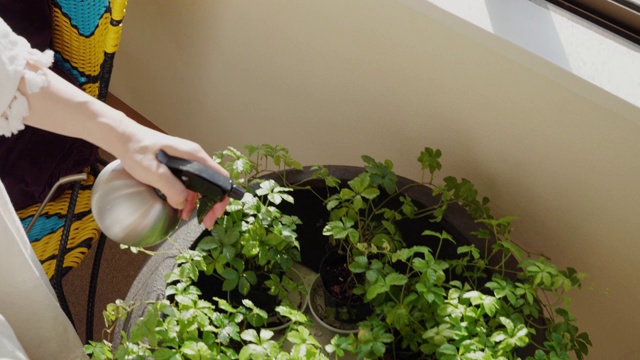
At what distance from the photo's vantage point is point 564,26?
3.52ft

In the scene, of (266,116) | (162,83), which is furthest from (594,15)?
(162,83)

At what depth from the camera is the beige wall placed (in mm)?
1088

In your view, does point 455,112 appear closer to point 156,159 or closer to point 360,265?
point 360,265

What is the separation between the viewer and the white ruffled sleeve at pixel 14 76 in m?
0.89

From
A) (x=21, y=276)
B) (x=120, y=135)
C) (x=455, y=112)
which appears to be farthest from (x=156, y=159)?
(x=455, y=112)

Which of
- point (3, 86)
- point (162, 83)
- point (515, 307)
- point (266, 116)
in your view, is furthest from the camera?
point (162, 83)

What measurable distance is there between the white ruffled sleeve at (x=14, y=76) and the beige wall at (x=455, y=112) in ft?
1.80

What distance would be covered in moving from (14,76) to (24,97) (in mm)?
36

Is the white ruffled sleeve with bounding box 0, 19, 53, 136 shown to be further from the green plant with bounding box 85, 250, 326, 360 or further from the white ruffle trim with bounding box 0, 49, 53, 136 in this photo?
the green plant with bounding box 85, 250, 326, 360

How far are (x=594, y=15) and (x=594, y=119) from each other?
17 centimetres

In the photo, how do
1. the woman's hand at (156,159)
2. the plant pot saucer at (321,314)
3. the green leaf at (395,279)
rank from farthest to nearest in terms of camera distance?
the plant pot saucer at (321,314) < the green leaf at (395,279) < the woman's hand at (156,159)

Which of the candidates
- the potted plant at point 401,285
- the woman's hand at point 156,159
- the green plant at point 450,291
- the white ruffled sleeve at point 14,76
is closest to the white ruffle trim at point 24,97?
the white ruffled sleeve at point 14,76

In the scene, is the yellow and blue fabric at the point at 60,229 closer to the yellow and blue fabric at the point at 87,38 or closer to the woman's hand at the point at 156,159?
Result: the yellow and blue fabric at the point at 87,38

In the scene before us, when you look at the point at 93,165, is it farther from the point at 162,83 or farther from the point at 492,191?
the point at 492,191
